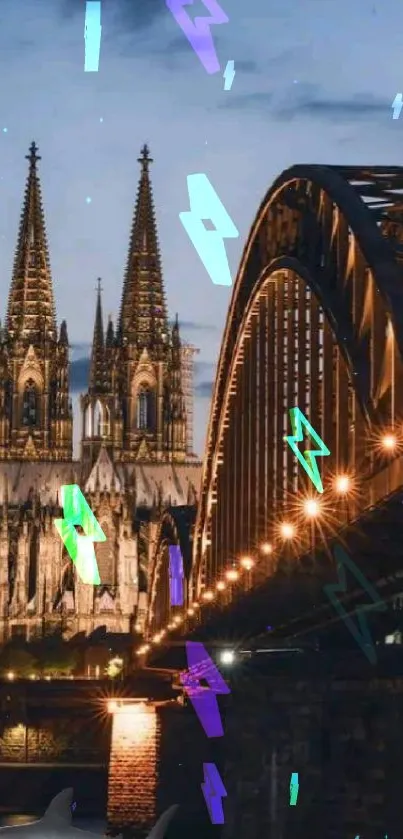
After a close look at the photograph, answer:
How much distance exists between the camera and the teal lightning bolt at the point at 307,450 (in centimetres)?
4753

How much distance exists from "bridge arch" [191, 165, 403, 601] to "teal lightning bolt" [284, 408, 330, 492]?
0.74ft

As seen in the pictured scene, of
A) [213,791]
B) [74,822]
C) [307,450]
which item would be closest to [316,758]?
[307,450]

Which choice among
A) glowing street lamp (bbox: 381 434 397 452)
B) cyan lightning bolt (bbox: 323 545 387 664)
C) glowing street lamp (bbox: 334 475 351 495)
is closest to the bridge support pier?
cyan lightning bolt (bbox: 323 545 387 664)

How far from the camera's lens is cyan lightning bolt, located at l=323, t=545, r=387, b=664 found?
4162 centimetres

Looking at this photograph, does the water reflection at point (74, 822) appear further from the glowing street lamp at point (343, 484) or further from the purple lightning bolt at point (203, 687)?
the glowing street lamp at point (343, 484)

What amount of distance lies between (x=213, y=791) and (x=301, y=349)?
21780 millimetres

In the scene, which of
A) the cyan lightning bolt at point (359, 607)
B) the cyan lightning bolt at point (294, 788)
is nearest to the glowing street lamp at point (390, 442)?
the cyan lightning bolt at point (359, 607)

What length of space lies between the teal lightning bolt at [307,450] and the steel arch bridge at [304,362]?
26cm

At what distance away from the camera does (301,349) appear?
177ft

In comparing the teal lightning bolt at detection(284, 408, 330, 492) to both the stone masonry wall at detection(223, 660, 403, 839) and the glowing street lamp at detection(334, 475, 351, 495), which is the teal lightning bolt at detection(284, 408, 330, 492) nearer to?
the stone masonry wall at detection(223, 660, 403, 839)

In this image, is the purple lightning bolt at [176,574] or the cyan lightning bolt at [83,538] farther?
the cyan lightning bolt at [83,538]

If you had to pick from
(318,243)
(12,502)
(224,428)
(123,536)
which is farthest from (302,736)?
(12,502)

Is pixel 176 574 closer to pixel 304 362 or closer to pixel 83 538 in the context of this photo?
pixel 304 362

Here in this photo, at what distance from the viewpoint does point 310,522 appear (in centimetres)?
4472
